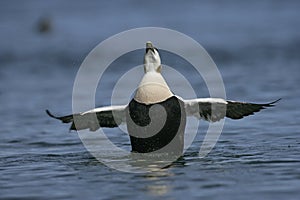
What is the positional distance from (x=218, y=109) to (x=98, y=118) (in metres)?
1.57

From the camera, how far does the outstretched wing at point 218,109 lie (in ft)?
33.9

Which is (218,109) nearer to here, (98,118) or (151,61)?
(151,61)

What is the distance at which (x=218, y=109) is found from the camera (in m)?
10.5

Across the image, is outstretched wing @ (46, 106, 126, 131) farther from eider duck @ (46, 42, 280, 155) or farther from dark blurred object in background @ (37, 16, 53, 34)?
dark blurred object in background @ (37, 16, 53, 34)

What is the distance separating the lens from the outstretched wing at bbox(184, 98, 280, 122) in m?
10.3

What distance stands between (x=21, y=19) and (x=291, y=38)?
1800 centimetres

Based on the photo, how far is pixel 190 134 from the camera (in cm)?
1228

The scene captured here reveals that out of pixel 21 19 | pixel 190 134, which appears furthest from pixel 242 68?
pixel 21 19

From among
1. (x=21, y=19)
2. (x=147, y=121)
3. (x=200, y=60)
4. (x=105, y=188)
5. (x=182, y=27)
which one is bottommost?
(x=105, y=188)

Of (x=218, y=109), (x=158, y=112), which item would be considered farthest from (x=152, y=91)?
(x=218, y=109)

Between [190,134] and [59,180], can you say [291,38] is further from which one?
[59,180]

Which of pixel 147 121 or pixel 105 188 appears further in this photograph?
pixel 147 121

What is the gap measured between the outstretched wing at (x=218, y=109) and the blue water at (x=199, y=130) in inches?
20.2

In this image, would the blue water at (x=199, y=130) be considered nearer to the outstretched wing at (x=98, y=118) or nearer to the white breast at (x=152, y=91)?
the outstretched wing at (x=98, y=118)
